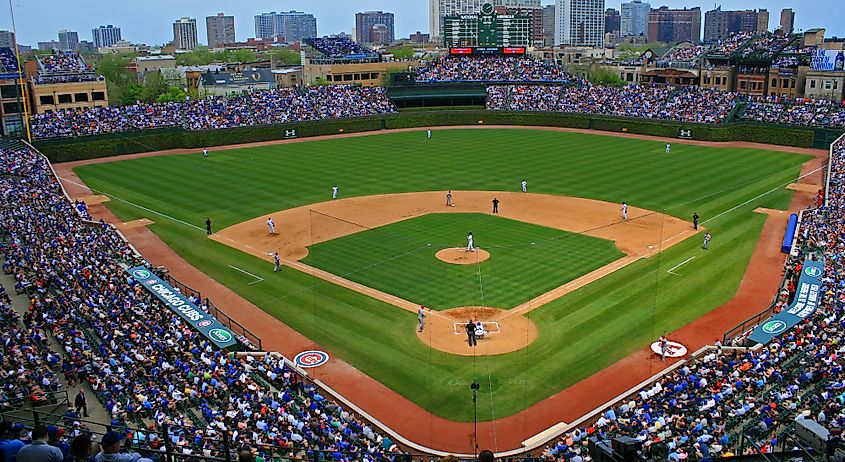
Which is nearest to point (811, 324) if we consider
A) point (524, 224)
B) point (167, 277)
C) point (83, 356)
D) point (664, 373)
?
point (664, 373)

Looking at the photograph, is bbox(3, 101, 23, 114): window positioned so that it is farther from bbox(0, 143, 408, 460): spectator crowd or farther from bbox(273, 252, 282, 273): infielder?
bbox(273, 252, 282, 273): infielder

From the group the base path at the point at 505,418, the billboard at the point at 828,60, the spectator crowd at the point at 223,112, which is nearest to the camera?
the base path at the point at 505,418

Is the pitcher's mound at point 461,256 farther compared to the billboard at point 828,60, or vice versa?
the billboard at point 828,60

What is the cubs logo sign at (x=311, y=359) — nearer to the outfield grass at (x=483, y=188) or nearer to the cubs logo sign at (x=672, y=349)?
the outfield grass at (x=483, y=188)

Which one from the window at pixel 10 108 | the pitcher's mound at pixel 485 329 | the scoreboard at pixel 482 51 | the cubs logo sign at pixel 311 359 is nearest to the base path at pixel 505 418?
the cubs logo sign at pixel 311 359

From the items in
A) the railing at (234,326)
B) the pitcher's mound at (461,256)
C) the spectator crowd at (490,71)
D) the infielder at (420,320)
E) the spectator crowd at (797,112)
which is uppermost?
the spectator crowd at (490,71)

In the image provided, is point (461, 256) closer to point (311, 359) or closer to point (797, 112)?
point (311, 359)
